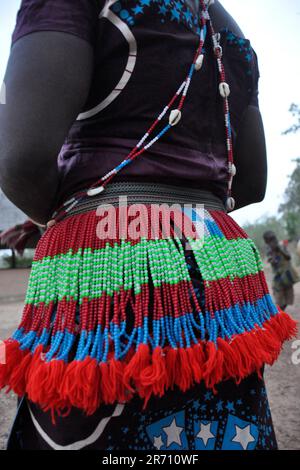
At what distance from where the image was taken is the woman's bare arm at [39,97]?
0.86m

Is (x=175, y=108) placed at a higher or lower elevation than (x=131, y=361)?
higher

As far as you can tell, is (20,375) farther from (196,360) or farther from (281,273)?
(281,273)

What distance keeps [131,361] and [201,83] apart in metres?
0.70

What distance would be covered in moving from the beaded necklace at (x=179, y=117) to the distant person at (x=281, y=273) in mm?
5262

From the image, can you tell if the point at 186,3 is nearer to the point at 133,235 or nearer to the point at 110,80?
the point at 110,80

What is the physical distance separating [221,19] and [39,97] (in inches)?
26.1

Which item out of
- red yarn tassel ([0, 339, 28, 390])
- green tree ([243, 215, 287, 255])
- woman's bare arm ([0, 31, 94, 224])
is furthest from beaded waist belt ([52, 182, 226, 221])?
green tree ([243, 215, 287, 255])

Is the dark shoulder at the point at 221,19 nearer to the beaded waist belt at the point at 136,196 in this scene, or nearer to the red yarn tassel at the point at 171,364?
the beaded waist belt at the point at 136,196

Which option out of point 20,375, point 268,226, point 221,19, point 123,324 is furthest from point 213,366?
point 268,226

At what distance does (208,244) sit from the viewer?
99cm

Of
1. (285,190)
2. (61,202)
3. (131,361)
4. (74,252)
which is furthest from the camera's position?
(285,190)

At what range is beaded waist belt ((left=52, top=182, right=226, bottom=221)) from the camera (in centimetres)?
96

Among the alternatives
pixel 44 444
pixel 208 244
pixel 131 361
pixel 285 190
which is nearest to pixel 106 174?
pixel 208 244

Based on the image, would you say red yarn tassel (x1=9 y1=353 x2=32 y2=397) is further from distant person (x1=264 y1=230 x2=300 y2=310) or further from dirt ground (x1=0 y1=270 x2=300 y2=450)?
distant person (x1=264 y1=230 x2=300 y2=310)
